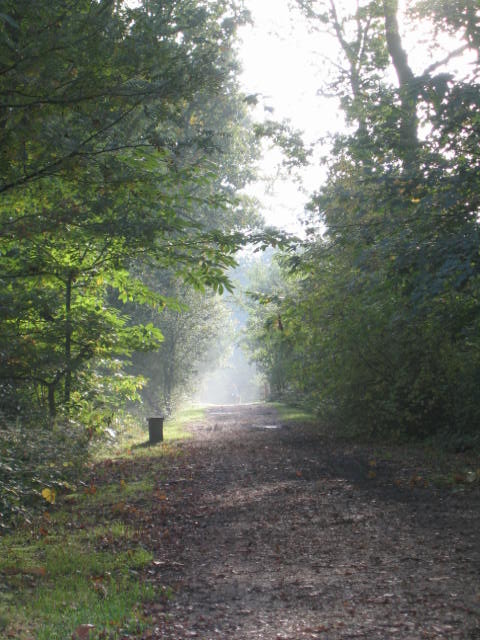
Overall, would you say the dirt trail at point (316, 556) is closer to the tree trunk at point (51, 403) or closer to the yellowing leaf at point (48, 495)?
the yellowing leaf at point (48, 495)

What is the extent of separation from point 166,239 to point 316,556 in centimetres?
587

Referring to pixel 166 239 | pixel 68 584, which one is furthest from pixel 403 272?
pixel 68 584

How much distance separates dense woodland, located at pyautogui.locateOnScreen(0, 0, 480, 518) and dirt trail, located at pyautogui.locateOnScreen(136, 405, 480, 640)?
266cm

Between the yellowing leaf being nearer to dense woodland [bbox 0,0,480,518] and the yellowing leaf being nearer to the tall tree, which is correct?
dense woodland [bbox 0,0,480,518]

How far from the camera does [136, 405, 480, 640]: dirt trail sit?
4391mm

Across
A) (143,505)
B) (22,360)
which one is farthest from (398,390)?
(22,360)

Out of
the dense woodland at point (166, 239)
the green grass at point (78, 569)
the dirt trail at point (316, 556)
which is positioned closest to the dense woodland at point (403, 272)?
the dense woodland at point (166, 239)

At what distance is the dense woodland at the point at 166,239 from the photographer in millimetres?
6863

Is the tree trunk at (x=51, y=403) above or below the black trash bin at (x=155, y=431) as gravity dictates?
above

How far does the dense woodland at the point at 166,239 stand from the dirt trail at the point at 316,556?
2.66m

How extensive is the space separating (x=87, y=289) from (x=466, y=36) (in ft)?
41.8

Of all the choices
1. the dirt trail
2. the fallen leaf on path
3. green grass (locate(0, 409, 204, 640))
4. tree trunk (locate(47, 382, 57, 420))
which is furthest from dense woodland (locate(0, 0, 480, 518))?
the fallen leaf on path

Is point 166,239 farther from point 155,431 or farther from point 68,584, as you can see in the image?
point 155,431

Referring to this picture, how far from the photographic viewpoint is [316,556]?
19.8ft
